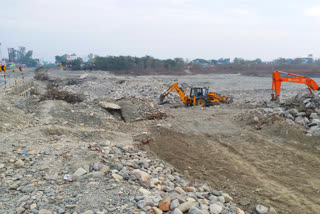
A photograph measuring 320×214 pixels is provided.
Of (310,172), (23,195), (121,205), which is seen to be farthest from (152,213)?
(310,172)

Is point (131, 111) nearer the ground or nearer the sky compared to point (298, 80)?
nearer the ground

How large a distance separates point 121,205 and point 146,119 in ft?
27.9

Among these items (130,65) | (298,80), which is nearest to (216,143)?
(298,80)

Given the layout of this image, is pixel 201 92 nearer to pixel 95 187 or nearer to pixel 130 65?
pixel 95 187

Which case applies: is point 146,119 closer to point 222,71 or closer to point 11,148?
point 11,148

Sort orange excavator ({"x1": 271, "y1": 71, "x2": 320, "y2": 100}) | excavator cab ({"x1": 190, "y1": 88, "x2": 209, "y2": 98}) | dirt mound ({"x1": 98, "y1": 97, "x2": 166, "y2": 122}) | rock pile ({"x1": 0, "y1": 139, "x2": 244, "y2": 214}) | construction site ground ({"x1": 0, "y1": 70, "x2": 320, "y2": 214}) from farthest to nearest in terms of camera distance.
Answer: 1. excavator cab ({"x1": 190, "y1": 88, "x2": 209, "y2": 98})
2. orange excavator ({"x1": 271, "y1": 71, "x2": 320, "y2": 100})
3. dirt mound ({"x1": 98, "y1": 97, "x2": 166, "y2": 122})
4. construction site ground ({"x1": 0, "y1": 70, "x2": 320, "y2": 214})
5. rock pile ({"x1": 0, "y1": 139, "x2": 244, "y2": 214})

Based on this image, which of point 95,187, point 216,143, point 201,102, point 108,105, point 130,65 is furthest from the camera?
point 130,65

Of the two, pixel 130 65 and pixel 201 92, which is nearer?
pixel 201 92

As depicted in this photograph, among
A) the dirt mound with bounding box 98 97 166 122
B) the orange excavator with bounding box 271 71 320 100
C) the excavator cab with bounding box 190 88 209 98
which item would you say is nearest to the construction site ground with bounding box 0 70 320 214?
the dirt mound with bounding box 98 97 166 122

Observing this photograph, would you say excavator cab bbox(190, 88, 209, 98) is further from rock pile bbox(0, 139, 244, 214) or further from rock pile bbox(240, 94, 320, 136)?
rock pile bbox(0, 139, 244, 214)

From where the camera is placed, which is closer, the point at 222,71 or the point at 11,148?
the point at 11,148

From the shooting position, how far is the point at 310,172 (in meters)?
6.83

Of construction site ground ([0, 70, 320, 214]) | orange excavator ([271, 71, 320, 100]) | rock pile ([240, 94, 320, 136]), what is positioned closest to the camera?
construction site ground ([0, 70, 320, 214])

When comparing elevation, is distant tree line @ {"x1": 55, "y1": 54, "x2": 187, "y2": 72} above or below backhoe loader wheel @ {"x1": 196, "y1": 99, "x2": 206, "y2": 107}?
above
